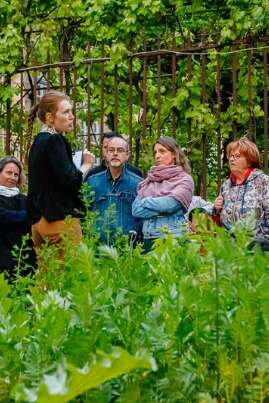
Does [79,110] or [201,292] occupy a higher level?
[201,292]

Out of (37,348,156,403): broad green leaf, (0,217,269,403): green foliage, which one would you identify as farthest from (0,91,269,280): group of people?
(37,348,156,403): broad green leaf

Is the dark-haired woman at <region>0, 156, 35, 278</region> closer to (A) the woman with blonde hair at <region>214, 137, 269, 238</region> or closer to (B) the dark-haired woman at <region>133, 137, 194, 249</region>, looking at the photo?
(B) the dark-haired woman at <region>133, 137, 194, 249</region>

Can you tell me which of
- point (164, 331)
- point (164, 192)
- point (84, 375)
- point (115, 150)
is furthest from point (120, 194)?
point (84, 375)

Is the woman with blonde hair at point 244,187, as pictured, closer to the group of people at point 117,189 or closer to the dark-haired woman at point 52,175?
the group of people at point 117,189

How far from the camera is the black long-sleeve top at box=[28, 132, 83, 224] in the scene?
6.27 metres

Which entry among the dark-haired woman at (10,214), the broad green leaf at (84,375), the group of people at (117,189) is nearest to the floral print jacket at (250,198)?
→ the group of people at (117,189)

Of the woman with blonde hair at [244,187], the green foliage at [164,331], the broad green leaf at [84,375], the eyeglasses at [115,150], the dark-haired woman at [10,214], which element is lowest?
the dark-haired woman at [10,214]

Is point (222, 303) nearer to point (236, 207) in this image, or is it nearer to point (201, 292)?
point (201, 292)

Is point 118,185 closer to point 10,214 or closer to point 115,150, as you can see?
point 115,150

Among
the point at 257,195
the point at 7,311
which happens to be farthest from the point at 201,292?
the point at 257,195

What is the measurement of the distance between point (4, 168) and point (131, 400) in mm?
6837

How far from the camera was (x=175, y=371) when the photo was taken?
1217 mm

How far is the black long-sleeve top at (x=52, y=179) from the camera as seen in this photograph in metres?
6.27

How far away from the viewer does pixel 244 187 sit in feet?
21.9
